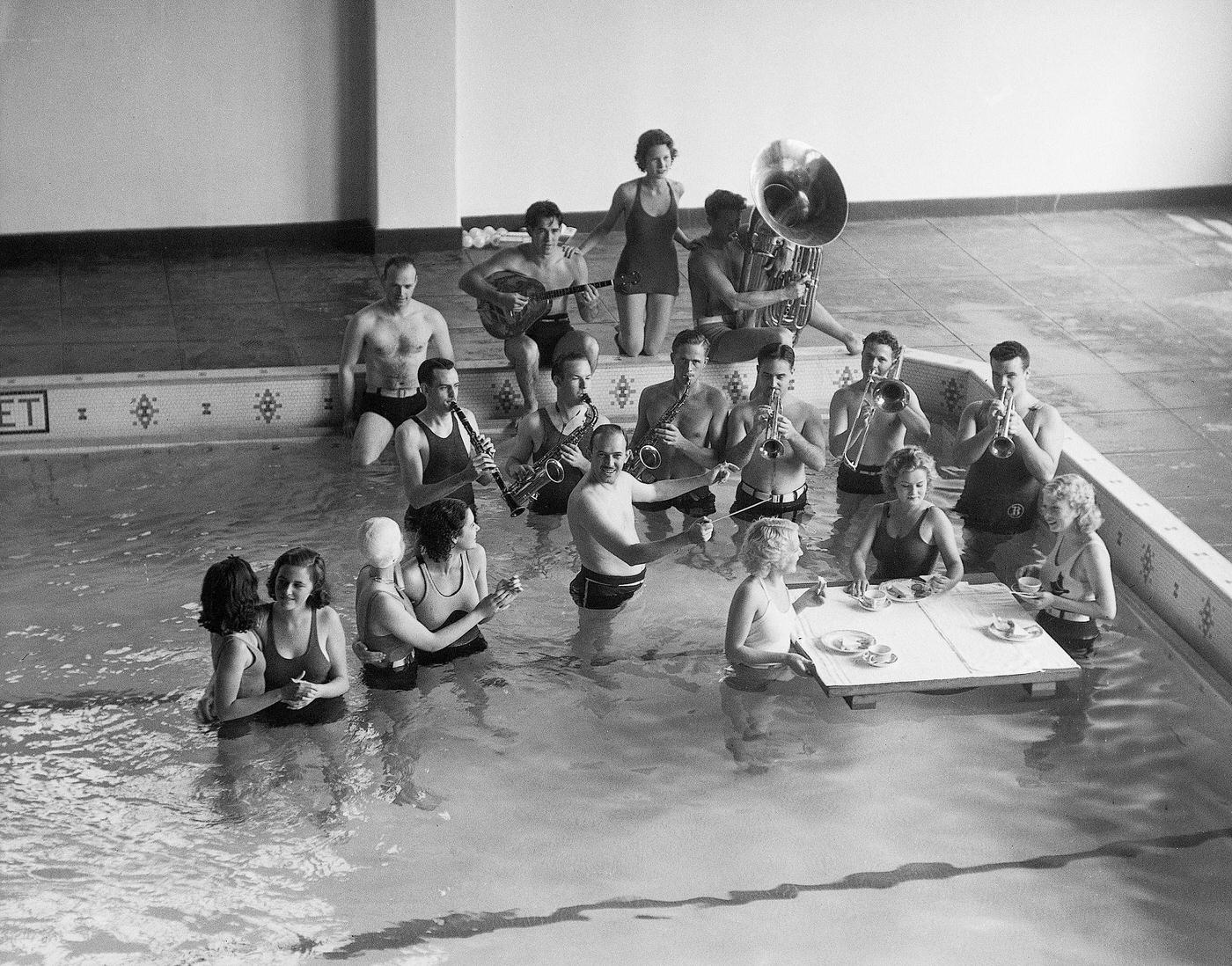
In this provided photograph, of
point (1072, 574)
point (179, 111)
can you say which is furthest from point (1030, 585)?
point (179, 111)

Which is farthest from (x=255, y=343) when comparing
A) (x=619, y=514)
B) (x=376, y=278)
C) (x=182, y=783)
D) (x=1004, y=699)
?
(x=1004, y=699)

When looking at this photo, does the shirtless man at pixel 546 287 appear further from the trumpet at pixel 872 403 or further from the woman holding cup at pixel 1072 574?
the woman holding cup at pixel 1072 574

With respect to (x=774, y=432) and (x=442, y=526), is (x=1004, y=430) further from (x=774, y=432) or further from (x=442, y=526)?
(x=442, y=526)

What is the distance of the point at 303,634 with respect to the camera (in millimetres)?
5840

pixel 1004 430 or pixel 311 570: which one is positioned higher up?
pixel 1004 430

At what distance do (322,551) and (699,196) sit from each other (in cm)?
650

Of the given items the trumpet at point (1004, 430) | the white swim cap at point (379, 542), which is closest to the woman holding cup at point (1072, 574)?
the trumpet at point (1004, 430)

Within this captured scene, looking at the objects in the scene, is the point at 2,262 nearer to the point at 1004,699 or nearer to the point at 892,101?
the point at 892,101

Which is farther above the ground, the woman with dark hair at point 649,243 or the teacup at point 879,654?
the woman with dark hair at point 649,243

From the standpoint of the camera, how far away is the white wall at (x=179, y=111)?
460 inches

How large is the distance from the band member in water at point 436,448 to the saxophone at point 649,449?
30.1 inches

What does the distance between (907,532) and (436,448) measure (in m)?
2.39

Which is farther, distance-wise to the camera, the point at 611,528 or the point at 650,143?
the point at 650,143

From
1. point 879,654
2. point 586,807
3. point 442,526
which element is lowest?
point 586,807
